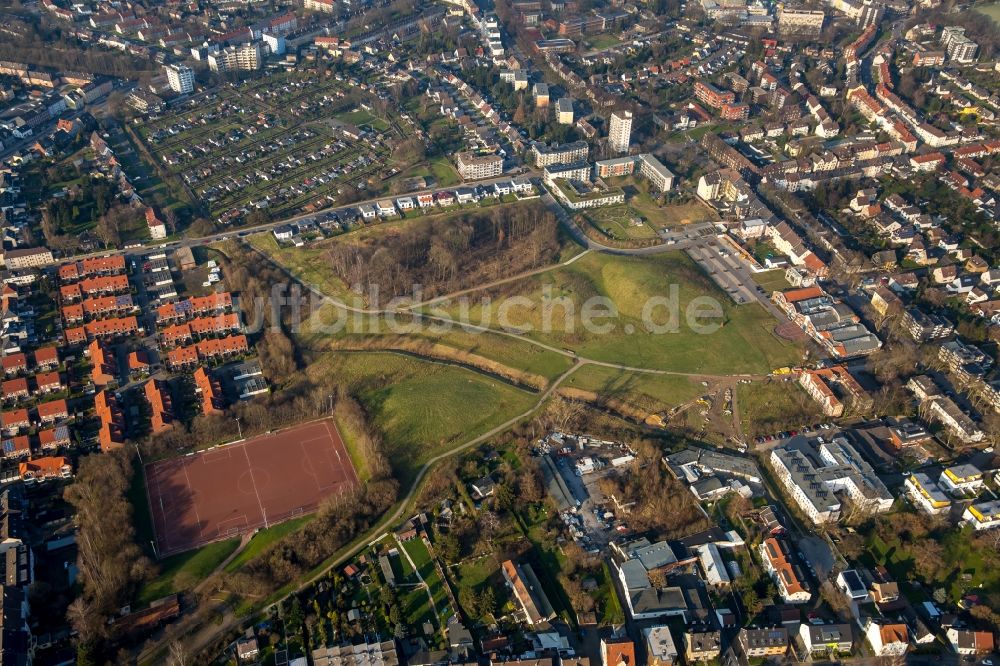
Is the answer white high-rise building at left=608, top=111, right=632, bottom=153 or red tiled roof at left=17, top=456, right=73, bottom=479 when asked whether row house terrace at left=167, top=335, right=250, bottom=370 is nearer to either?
red tiled roof at left=17, top=456, right=73, bottom=479

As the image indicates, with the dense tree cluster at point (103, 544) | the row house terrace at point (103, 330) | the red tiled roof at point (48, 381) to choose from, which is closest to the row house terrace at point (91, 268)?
the row house terrace at point (103, 330)

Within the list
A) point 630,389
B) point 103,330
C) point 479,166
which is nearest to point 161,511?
point 103,330

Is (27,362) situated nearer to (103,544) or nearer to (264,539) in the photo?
(103,544)

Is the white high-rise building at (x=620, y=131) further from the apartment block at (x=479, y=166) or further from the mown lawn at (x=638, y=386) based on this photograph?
the mown lawn at (x=638, y=386)

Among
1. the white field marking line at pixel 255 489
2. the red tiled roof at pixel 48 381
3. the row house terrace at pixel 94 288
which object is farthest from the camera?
the row house terrace at pixel 94 288

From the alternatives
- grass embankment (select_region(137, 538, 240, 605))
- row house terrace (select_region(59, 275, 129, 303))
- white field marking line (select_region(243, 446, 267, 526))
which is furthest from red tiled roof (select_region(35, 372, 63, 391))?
grass embankment (select_region(137, 538, 240, 605))

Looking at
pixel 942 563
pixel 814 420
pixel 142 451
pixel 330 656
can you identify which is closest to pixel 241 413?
pixel 142 451
